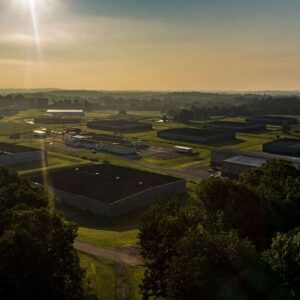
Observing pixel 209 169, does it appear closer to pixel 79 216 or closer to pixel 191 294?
pixel 79 216

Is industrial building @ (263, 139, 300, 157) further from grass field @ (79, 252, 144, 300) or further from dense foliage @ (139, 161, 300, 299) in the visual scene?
grass field @ (79, 252, 144, 300)

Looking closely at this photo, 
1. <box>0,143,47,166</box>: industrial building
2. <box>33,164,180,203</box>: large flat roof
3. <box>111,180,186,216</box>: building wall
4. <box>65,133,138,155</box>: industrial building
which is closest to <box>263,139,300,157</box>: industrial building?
<box>65,133,138,155</box>: industrial building

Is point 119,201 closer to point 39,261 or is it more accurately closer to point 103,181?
point 103,181

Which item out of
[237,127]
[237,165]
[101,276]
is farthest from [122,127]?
[101,276]

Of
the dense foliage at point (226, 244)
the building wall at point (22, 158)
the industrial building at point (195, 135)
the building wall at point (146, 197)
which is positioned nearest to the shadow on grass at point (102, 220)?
the building wall at point (146, 197)

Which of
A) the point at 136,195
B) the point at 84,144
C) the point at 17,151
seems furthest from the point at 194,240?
the point at 84,144

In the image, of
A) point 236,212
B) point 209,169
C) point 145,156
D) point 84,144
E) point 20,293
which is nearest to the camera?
point 20,293

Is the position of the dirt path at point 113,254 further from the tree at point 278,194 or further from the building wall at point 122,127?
the building wall at point 122,127
